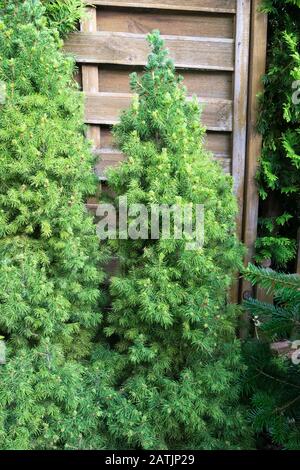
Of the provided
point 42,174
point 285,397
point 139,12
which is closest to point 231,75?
point 139,12

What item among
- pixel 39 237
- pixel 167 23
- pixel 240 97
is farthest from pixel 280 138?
pixel 39 237

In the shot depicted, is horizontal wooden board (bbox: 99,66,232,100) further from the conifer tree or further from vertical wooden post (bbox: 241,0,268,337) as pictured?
the conifer tree

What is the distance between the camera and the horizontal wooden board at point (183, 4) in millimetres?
2460

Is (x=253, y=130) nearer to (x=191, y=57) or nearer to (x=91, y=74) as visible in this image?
(x=191, y=57)

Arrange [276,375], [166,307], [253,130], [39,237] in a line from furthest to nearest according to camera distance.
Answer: [253,130] < [39,237] < [166,307] < [276,375]

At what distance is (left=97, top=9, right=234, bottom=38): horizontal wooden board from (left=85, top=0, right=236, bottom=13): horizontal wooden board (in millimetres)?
36

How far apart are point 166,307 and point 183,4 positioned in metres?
1.67

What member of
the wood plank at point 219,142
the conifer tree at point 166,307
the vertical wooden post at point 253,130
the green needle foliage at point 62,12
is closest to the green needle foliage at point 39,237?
the conifer tree at point 166,307

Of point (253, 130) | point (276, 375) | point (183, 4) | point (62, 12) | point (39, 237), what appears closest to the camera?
point (276, 375)

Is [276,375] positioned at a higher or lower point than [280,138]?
lower

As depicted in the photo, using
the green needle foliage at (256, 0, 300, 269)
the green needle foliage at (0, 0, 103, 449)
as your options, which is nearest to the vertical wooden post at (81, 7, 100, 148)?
the green needle foliage at (0, 0, 103, 449)

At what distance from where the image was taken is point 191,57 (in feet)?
8.34

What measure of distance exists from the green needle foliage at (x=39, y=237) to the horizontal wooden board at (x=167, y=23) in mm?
598

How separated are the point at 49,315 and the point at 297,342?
1007 millimetres
